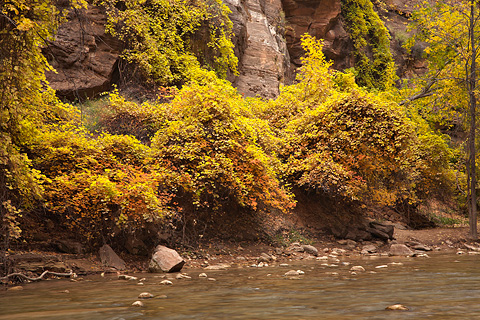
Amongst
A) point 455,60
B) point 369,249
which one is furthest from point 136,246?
point 455,60

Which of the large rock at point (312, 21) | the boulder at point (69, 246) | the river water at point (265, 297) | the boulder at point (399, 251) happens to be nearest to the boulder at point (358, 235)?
the boulder at point (399, 251)

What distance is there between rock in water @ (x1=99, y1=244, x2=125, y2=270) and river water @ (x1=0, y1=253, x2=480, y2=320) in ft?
2.42

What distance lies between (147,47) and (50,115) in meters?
7.70

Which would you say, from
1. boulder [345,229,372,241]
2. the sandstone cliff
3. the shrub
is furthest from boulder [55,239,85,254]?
boulder [345,229,372,241]

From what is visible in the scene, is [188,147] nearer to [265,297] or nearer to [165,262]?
[165,262]

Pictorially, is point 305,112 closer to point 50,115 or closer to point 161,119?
point 161,119

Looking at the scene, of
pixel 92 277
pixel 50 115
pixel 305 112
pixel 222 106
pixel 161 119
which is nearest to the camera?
pixel 92 277

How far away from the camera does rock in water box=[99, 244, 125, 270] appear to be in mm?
8805

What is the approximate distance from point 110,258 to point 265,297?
4705mm

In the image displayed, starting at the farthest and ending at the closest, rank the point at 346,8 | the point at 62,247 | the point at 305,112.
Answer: the point at 346,8
the point at 305,112
the point at 62,247

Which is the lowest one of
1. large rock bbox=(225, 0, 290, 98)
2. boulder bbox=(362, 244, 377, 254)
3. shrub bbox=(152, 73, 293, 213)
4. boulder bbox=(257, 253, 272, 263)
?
boulder bbox=(362, 244, 377, 254)

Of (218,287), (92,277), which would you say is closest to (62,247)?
(92,277)

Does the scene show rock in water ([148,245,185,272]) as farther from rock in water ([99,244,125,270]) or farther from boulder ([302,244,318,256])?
boulder ([302,244,318,256])

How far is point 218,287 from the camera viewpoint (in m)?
6.43
